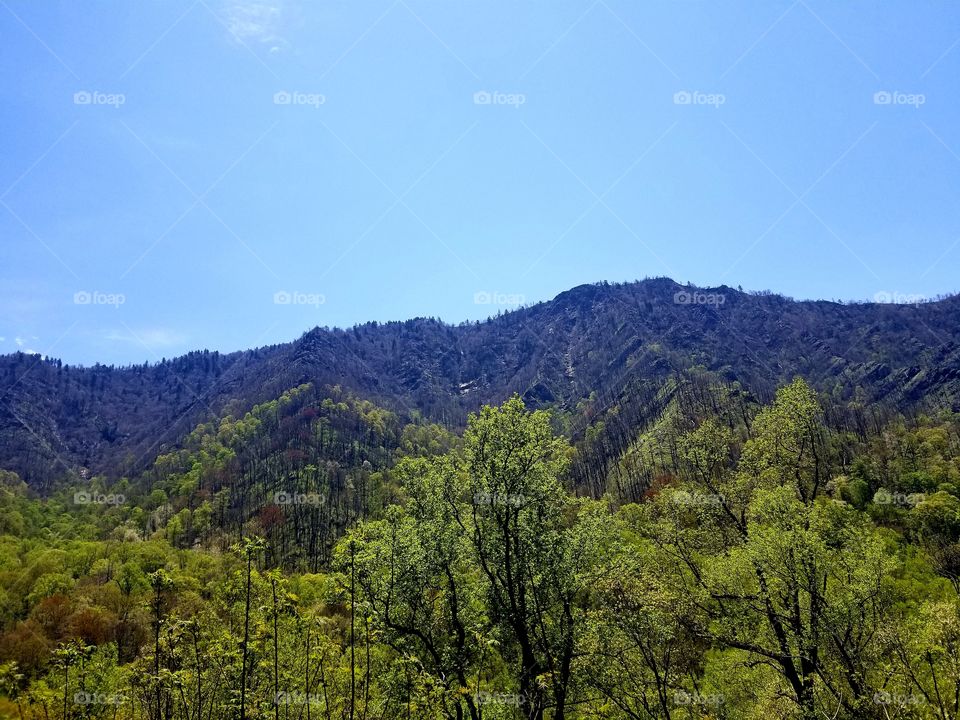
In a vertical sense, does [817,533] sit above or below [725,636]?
above

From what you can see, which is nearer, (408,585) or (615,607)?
(615,607)

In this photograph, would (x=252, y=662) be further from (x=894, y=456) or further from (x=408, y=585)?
(x=894, y=456)

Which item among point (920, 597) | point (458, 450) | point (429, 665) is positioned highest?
point (458, 450)

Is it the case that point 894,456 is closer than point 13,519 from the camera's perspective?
Yes

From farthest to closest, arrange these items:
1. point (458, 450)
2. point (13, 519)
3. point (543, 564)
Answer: point (13, 519), point (458, 450), point (543, 564)

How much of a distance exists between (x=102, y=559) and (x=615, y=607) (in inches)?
3998

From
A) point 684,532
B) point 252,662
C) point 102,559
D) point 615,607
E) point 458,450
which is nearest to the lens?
point 615,607

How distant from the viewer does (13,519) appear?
132 metres

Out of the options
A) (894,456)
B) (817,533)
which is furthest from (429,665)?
(894,456)

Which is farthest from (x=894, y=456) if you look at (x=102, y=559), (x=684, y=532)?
(x=102, y=559)

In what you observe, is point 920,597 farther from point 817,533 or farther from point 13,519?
point 13,519

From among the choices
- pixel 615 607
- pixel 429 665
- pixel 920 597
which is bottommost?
pixel 920 597

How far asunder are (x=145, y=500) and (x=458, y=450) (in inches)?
7342

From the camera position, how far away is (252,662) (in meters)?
27.7
